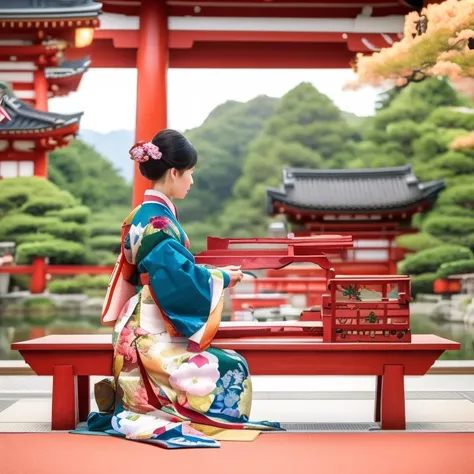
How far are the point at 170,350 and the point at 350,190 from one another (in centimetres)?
636

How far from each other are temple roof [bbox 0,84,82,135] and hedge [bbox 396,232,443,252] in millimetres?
3746

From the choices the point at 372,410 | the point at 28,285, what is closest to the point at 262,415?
the point at 372,410

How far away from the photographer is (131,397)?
9.06 ft

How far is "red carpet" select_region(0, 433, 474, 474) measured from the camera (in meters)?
2.28

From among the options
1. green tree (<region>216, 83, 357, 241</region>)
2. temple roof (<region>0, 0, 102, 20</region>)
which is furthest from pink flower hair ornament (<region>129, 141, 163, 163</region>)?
green tree (<region>216, 83, 357, 241</region>)

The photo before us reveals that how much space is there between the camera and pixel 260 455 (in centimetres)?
243

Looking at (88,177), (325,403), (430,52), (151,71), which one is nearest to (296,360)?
(325,403)

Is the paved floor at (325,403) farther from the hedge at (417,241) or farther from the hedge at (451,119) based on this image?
the hedge at (451,119)

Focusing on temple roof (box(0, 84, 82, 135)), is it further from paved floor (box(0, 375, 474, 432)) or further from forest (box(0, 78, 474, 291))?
paved floor (box(0, 375, 474, 432))

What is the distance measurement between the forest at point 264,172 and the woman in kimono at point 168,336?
4.67 meters

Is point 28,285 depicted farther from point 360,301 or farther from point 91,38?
point 360,301

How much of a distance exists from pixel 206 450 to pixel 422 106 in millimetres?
6600

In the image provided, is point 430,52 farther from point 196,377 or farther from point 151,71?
point 196,377

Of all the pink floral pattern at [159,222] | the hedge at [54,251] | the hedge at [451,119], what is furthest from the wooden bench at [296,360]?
the hedge at [451,119]
